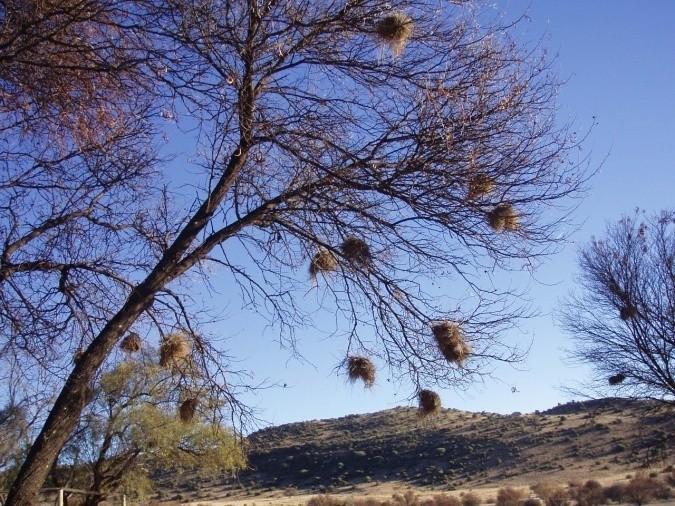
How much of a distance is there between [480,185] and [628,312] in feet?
61.6

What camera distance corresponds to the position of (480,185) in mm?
6551

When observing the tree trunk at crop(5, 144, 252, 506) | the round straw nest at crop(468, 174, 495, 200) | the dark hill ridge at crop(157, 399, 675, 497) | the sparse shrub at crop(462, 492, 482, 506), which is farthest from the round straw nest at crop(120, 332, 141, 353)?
the dark hill ridge at crop(157, 399, 675, 497)

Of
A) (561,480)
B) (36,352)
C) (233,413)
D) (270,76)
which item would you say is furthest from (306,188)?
(561,480)

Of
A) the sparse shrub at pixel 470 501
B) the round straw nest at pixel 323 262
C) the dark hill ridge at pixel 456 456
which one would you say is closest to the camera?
the round straw nest at pixel 323 262

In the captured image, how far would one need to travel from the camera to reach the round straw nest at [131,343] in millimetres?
7478

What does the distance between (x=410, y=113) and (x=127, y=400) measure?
18.8 m

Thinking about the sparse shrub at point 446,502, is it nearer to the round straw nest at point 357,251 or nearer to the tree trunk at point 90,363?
the round straw nest at point 357,251

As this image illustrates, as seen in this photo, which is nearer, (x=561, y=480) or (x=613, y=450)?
(x=561, y=480)

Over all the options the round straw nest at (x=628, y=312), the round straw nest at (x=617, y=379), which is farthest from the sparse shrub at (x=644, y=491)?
the round straw nest at (x=628, y=312)

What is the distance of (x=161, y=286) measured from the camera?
21.7 ft

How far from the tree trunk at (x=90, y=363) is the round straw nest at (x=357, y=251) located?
1.14 metres

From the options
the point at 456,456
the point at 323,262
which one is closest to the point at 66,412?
the point at 323,262

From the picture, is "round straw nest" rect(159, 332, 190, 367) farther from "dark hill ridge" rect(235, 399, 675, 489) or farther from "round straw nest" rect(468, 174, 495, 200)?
"dark hill ridge" rect(235, 399, 675, 489)

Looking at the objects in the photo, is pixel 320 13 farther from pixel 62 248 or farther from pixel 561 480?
pixel 561 480
